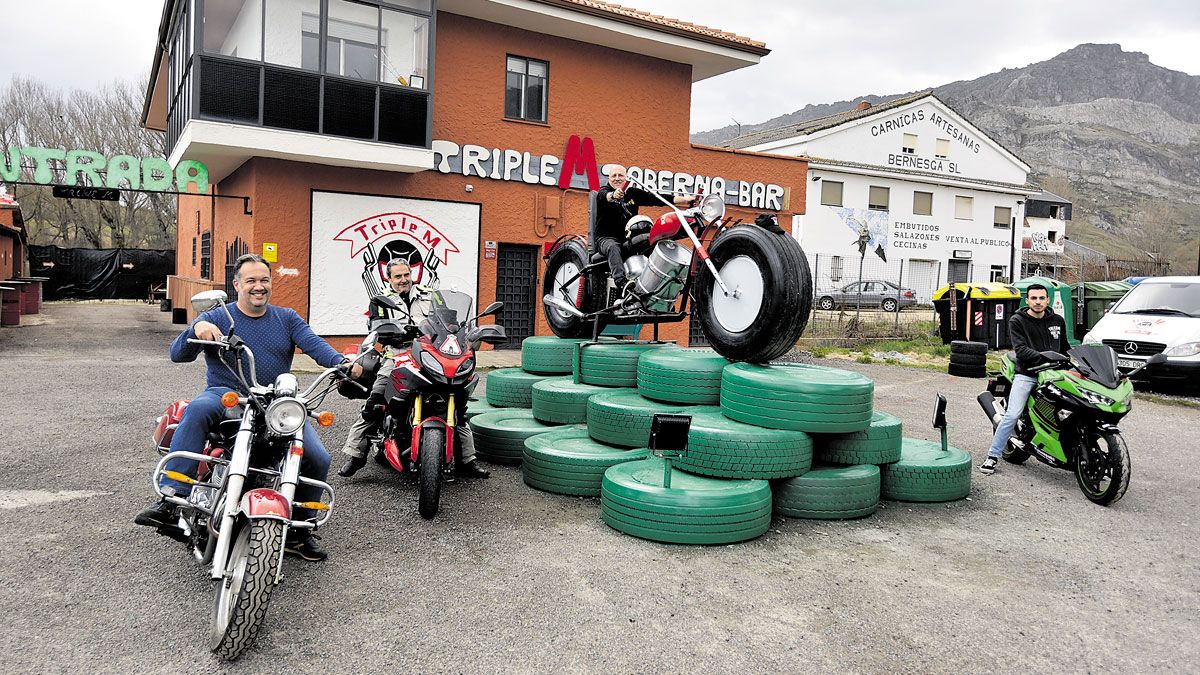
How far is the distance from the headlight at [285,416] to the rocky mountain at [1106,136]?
65.4m

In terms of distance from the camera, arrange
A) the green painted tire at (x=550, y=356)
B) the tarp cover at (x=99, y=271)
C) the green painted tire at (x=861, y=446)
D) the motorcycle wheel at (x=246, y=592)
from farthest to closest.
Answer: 1. the tarp cover at (x=99, y=271)
2. the green painted tire at (x=550, y=356)
3. the green painted tire at (x=861, y=446)
4. the motorcycle wheel at (x=246, y=592)

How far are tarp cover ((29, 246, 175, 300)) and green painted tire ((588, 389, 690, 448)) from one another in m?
30.7

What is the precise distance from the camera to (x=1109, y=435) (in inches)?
234

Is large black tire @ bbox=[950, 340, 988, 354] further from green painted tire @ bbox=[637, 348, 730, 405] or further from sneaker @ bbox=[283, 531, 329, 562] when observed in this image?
sneaker @ bbox=[283, 531, 329, 562]

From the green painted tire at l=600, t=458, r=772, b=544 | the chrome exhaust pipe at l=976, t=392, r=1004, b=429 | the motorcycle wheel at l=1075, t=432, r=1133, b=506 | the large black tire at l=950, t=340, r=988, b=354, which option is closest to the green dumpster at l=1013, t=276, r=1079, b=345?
the large black tire at l=950, t=340, r=988, b=354

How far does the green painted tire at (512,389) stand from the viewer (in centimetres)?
753

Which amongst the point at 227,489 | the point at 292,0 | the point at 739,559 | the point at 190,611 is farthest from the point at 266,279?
the point at 292,0

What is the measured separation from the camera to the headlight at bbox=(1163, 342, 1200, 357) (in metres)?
11.8

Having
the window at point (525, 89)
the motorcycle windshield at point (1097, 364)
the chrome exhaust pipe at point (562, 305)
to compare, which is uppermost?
the window at point (525, 89)

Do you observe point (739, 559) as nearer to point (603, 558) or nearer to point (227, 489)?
point (603, 558)

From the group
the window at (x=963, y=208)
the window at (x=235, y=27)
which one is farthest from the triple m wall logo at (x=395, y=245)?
the window at (x=963, y=208)

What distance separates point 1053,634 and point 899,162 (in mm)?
39907

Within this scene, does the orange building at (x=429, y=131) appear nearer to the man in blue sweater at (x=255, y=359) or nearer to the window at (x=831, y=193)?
the man in blue sweater at (x=255, y=359)

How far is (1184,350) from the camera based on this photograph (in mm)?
11883
